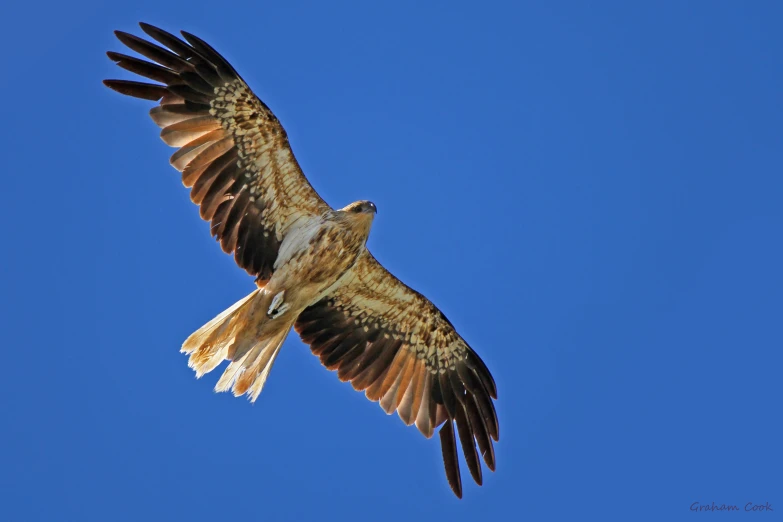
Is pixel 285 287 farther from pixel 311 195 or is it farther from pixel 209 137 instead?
pixel 209 137

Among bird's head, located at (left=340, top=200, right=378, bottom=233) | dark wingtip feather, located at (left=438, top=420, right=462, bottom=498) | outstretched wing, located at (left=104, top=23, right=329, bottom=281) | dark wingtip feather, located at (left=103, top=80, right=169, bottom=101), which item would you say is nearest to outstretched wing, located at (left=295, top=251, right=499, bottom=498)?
dark wingtip feather, located at (left=438, top=420, right=462, bottom=498)

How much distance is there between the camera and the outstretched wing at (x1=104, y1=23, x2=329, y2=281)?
10.8 m

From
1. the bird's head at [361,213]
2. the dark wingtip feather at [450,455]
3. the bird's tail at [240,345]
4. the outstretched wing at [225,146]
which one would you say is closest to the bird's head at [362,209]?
the bird's head at [361,213]

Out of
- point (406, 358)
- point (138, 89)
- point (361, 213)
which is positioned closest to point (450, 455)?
point (406, 358)

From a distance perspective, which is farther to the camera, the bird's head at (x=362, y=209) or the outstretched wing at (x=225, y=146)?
the bird's head at (x=362, y=209)

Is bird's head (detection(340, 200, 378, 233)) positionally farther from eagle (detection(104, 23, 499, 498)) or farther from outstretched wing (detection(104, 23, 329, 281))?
outstretched wing (detection(104, 23, 329, 281))

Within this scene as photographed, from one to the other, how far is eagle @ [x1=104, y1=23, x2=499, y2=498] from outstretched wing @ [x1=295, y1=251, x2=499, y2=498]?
12 mm

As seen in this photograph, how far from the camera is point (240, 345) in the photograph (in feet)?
37.6

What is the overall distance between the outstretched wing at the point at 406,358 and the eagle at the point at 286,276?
0.04ft

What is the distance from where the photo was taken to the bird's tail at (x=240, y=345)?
37.0 ft

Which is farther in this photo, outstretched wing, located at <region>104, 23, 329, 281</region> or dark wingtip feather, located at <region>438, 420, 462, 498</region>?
dark wingtip feather, located at <region>438, 420, 462, 498</region>

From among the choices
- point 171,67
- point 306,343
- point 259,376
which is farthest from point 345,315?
point 171,67

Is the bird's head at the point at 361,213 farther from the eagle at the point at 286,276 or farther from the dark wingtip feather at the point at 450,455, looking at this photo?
the dark wingtip feather at the point at 450,455

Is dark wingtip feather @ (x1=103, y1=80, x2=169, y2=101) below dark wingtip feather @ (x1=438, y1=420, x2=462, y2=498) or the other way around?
the other way around
